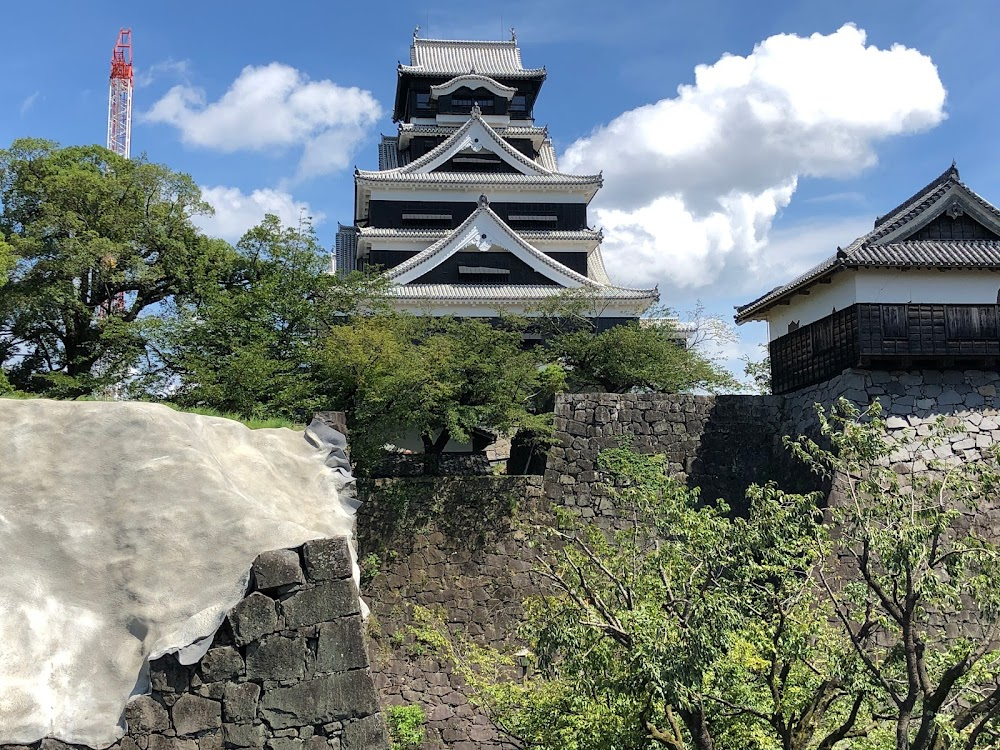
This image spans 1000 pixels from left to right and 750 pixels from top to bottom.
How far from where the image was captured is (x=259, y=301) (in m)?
13.5

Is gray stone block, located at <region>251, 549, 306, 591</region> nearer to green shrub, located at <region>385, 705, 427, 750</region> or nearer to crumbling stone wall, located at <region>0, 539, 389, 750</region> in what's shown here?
crumbling stone wall, located at <region>0, 539, 389, 750</region>

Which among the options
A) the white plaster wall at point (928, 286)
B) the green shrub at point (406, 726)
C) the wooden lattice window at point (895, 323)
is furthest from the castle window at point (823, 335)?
the green shrub at point (406, 726)

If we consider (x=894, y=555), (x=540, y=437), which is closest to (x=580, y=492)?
(x=540, y=437)

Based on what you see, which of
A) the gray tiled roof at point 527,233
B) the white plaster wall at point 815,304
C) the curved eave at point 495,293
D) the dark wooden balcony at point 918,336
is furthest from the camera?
the gray tiled roof at point 527,233

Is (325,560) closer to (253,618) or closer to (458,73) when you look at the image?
(253,618)

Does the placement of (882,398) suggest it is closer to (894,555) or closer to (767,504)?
(767,504)

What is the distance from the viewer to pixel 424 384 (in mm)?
12656

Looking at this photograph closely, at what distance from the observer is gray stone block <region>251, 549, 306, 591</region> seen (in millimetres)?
5371

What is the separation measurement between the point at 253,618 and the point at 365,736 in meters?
0.95

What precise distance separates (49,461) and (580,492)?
27.4 feet

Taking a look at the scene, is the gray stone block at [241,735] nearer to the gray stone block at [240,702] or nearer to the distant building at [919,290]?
the gray stone block at [240,702]

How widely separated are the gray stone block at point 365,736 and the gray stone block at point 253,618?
2.45 ft

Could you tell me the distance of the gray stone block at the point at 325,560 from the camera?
5.41 m

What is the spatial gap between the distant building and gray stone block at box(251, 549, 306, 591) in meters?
8.81
